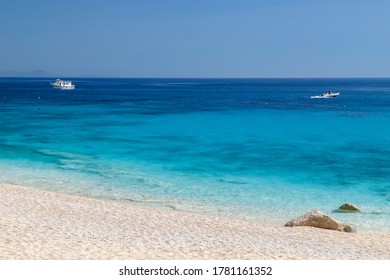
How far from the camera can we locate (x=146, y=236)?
45.4 ft

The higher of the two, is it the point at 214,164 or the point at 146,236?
the point at 146,236

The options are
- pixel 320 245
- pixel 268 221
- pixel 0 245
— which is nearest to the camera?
pixel 0 245

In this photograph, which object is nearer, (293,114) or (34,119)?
(34,119)

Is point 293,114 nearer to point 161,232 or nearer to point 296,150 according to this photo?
point 296,150

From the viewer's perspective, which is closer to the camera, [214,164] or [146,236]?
[146,236]

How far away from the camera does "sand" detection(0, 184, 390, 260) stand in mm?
11688

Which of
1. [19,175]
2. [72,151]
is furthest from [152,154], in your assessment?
[19,175]

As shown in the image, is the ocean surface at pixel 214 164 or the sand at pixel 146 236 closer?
the sand at pixel 146 236

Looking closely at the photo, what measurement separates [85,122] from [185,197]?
32.3 meters

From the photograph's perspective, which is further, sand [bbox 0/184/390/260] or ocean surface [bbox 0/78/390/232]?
ocean surface [bbox 0/78/390/232]

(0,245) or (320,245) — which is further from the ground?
(0,245)

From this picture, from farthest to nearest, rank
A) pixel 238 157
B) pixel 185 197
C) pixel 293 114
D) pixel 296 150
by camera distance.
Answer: pixel 293 114 → pixel 296 150 → pixel 238 157 → pixel 185 197

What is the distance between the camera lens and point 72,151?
32.9m

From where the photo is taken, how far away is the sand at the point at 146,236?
11.7m
